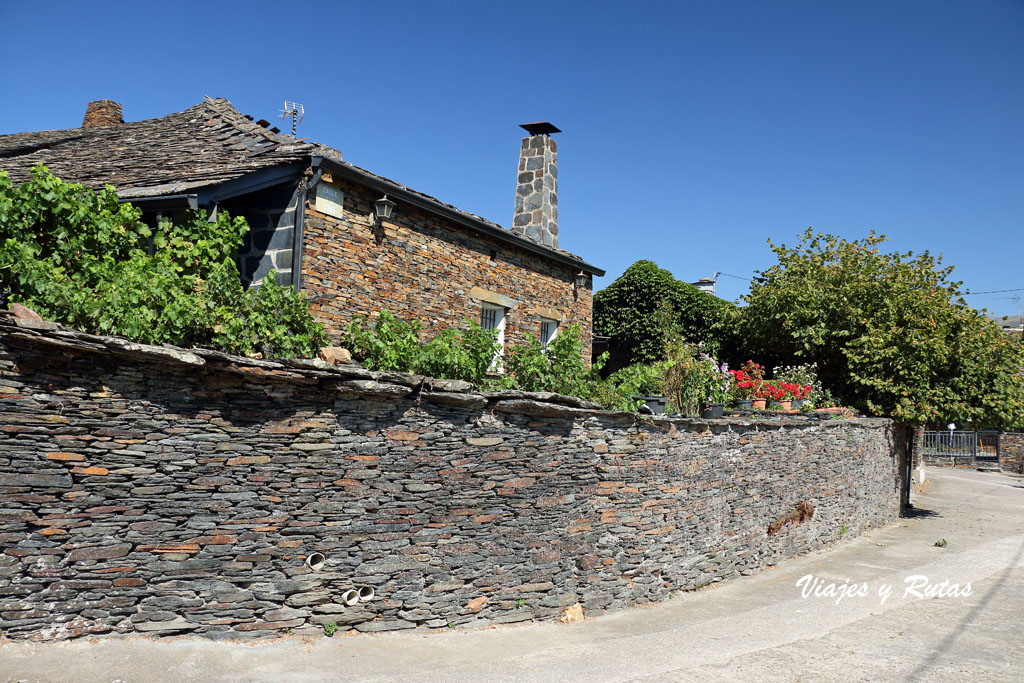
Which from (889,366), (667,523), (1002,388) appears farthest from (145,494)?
(1002,388)

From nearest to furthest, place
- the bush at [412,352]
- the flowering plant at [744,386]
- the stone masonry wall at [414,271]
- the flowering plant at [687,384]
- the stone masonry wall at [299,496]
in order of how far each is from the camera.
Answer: the stone masonry wall at [299,496] < the bush at [412,352] < the stone masonry wall at [414,271] < the flowering plant at [687,384] < the flowering plant at [744,386]

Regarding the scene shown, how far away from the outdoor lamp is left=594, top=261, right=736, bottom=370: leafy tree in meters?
12.3

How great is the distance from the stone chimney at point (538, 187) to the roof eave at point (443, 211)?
4.83ft

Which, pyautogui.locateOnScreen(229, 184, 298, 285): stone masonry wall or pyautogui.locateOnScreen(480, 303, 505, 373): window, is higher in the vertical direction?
pyautogui.locateOnScreen(229, 184, 298, 285): stone masonry wall

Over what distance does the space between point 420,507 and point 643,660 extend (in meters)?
2.62

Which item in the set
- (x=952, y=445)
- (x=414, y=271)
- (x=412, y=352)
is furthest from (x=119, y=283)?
(x=952, y=445)

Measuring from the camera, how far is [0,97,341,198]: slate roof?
8414 millimetres

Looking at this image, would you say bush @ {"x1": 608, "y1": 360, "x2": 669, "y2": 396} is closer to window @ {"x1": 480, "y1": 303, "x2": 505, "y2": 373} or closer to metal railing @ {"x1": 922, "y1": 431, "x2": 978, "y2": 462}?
window @ {"x1": 480, "y1": 303, "x2": 505, "y2": 373}

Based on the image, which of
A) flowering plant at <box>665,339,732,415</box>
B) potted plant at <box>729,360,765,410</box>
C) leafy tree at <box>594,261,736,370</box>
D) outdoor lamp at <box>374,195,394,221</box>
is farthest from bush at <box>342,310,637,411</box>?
leafy tree at <box>594,261,736,370</box>

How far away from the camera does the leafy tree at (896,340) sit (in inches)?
627

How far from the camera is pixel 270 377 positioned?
6062mm

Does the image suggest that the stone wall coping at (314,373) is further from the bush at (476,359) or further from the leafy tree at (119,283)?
the bush at (476,359)

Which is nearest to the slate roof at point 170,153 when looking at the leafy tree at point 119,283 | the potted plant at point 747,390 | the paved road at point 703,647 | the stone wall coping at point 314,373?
the leafy tree at point 119,283

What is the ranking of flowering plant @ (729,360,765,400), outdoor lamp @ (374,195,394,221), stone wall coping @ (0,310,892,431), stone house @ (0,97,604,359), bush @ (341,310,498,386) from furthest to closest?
flowering plant @ (729,360,765,400)
outdoor lamp @ (374,195,394,221)
stone house @ (0,97,604,359)
bush @ (341,310,498,386)
stone wall coping @ (0,310,892,431)
